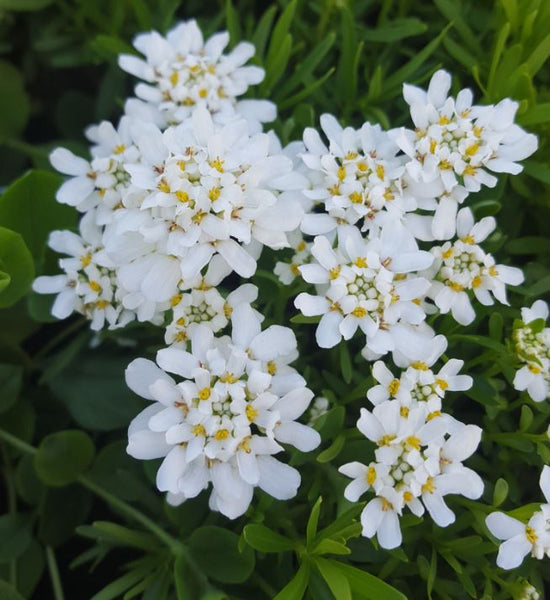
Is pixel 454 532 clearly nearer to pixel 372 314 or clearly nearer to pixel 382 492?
pixel 382 492

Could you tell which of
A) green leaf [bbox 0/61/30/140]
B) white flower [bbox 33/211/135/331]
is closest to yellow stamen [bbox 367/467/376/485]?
white flower [bbox 33/211/135/331]

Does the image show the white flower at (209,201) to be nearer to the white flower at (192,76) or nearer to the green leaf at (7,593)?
the white flower at (192,76)

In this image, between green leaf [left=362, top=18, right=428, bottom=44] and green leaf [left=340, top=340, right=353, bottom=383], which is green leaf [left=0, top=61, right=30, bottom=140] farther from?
green leaf [left=340, top=340, right=353, bottom=383]

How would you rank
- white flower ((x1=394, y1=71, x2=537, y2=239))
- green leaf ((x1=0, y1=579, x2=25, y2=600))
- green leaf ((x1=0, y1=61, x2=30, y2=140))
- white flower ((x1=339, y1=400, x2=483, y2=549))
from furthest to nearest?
green leaf ((x1=0, y1=61, x2=30, y2=140)) < green leaf ((x1=0, y1=579, x2=25, y2=600)) < white flower ((x1=394, y1=71, x2=537, y2=239)) < white flower ((x1=339, y1=400, x2=483, y2=549))

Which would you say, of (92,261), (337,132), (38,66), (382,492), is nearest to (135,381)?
(92,261)

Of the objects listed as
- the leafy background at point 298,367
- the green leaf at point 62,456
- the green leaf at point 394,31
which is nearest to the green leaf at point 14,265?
the leafy background at point 298,367

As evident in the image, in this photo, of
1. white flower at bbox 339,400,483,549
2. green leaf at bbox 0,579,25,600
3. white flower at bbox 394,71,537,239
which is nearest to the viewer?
white flower at bbox 339,400,483,549
